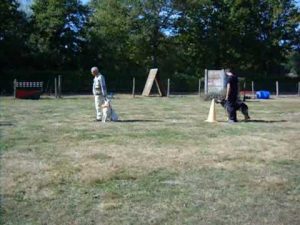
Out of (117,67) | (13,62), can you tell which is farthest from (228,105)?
(117,67)

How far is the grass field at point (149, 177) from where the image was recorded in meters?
6.57

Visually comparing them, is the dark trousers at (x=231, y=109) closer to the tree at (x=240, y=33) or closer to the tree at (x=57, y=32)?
the tree at (x=57, y=32)

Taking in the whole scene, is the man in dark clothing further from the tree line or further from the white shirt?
the tree line

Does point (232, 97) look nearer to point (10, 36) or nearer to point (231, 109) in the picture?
point (231, 109)

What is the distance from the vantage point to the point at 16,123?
648 inches

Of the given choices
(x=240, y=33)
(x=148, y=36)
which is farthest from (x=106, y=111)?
(x=240, y=33)

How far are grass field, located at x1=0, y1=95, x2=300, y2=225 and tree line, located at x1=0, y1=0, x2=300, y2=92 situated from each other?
37849 mm

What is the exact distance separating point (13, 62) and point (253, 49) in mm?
27979

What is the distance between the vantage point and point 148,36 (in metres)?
58.4

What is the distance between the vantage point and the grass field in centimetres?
657

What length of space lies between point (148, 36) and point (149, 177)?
166 feet

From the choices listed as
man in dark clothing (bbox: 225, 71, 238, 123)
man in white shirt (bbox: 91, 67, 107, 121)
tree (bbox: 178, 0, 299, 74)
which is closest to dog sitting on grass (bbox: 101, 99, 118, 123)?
man in white shirt (bbox: 91, 67, 107, 121)

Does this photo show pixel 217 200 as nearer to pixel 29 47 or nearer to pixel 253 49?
pixel 29 47

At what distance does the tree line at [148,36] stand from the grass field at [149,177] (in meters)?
37.8
